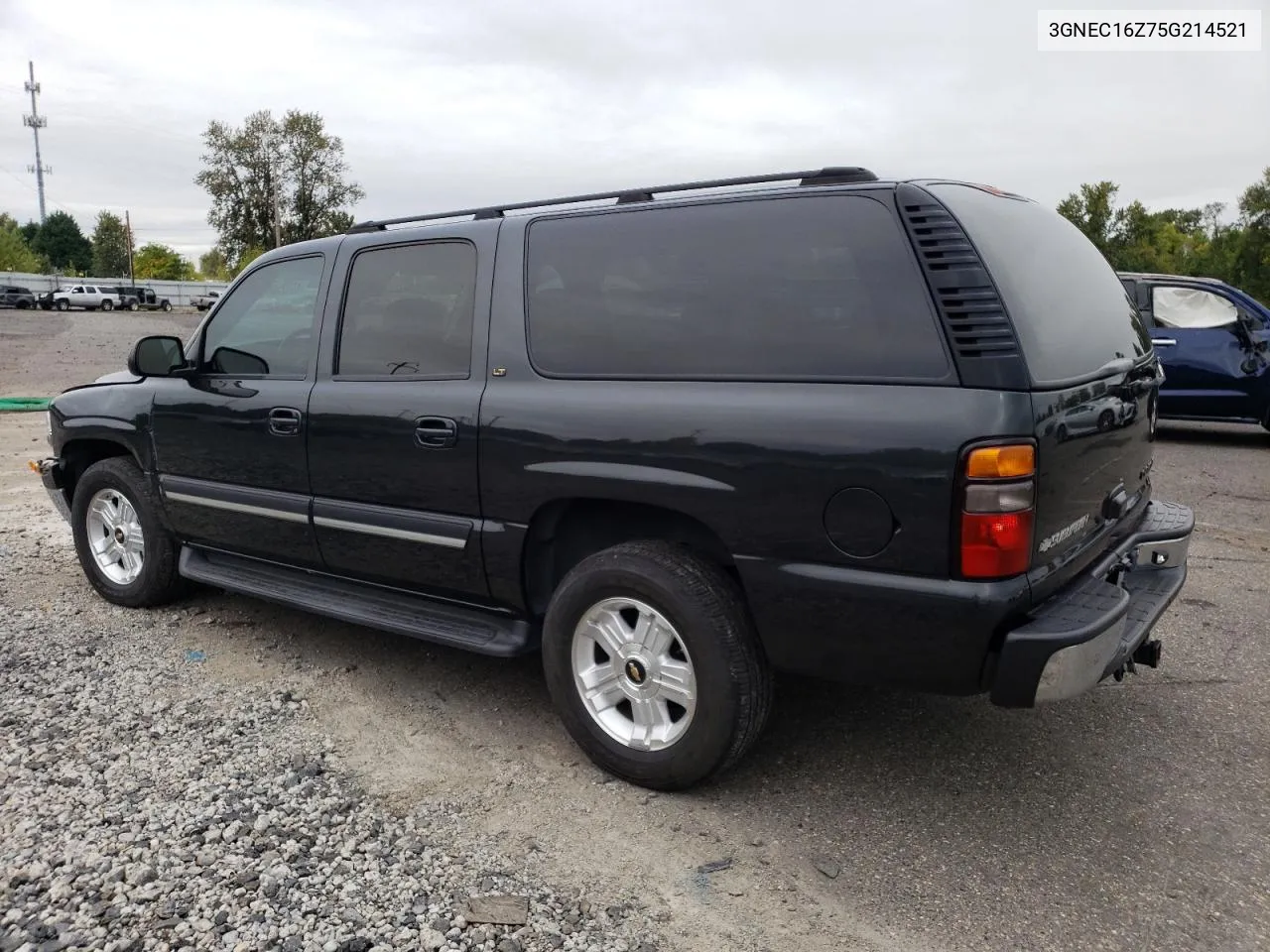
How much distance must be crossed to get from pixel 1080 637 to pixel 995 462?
20.8 inches

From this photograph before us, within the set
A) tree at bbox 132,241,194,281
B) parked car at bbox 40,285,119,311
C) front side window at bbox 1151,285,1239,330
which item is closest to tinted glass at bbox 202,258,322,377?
front side window at bbox 1151,285,1239,330

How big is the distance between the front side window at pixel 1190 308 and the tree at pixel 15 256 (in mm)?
91410

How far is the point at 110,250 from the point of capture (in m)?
96.4

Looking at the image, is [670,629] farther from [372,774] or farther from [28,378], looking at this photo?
[28,378]

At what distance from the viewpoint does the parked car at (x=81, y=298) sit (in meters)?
52.2

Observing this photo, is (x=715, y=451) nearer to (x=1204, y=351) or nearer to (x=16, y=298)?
(x=1204, y=351)

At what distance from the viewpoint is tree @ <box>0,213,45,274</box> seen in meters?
82.2

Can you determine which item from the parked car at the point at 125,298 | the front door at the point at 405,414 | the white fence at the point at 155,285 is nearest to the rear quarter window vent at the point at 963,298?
the front door at the point at 405,414

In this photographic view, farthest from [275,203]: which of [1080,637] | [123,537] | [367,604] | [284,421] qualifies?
[1080,637]

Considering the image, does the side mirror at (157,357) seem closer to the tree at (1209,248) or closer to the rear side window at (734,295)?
the rear side window at (734,295)

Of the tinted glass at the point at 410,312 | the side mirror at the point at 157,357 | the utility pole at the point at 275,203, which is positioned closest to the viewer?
the tinted glass at the point at 410,312

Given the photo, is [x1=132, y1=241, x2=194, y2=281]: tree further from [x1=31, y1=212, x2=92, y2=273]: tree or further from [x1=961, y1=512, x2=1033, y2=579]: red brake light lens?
[x1=961, y1=512, x2=1033, y2=579]: red brake light lens

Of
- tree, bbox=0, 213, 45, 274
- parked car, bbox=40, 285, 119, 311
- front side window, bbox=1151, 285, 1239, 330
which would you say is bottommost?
front side window, bbox=1151, 285, 1239, 330

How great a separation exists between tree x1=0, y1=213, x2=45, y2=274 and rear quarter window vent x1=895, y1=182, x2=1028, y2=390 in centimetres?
9479
